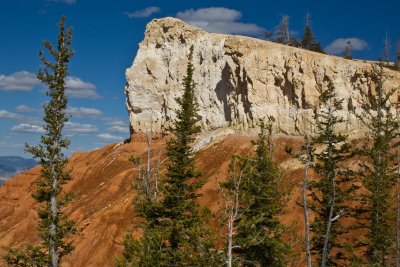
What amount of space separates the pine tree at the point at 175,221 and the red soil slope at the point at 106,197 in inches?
394

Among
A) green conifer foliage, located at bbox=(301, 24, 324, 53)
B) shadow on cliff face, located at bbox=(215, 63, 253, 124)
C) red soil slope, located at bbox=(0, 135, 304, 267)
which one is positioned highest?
green conifer foliage, located at bbox=(301, 24, 324, 53)

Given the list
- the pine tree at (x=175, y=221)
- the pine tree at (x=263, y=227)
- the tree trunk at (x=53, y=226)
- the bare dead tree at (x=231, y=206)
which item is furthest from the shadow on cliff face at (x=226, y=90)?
the bare dead tree at (x=231, y=206)

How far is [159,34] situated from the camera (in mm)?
81250

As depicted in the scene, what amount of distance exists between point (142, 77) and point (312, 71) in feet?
111

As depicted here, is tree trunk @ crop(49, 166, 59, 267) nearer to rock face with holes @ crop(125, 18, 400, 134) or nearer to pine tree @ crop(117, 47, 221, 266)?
pine tree @ crop(117, 47, 221, 266)

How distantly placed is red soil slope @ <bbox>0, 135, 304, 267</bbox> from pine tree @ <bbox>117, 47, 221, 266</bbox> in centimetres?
1001

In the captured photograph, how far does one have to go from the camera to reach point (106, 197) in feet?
202

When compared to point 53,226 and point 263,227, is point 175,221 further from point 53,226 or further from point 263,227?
point 53,226

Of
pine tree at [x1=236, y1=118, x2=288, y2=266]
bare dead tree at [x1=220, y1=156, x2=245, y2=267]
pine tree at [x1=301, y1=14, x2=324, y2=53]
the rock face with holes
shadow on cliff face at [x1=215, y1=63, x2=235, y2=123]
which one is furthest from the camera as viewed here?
pine tree at [x1=301, y1=14, x2=324, y2=53]

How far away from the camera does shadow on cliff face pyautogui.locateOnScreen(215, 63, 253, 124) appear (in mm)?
66625

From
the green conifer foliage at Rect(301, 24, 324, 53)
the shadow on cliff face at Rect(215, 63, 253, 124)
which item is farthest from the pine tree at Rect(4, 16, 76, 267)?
the green conifer foliage at Rect(301, 24, 324, 53)

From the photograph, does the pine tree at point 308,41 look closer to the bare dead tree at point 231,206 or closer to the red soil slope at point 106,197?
the red soil slope at point 106,197

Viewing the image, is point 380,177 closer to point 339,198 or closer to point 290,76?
point 339,198

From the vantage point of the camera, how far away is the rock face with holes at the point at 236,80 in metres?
58.5
